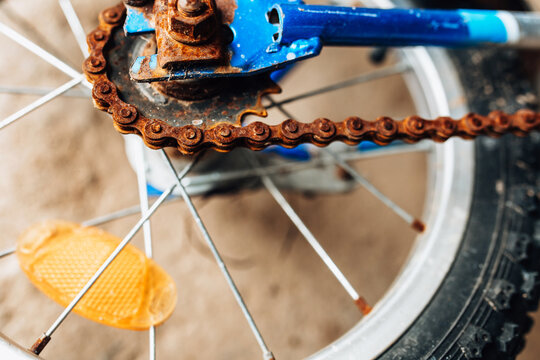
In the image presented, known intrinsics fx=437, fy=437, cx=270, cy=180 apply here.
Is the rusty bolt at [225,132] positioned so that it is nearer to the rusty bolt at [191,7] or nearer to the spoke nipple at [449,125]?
the rusty bolt at [191,7]

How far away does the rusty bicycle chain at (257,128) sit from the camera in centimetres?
75

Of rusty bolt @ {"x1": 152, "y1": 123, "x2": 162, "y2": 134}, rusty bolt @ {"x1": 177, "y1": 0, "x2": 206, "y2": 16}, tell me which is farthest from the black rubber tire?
rusty bolt @ {"x1": 177, "y1": 0, "x2": 206, "y2": 16}

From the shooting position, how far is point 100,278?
2.73 ft

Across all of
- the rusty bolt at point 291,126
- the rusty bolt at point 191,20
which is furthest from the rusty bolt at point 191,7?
A: the rusty bolt at point 291,126

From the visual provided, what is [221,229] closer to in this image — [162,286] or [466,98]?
[162,286]

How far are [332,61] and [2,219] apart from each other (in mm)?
1348

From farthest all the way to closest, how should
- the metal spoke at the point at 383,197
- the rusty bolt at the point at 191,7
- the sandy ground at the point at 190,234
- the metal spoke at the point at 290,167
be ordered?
the sandy ground at the point at 190,234 < the metal spoke at the point at 290,167 < the metal spoke at the point at 383,197 < the rusty bolt at the point at 191,7

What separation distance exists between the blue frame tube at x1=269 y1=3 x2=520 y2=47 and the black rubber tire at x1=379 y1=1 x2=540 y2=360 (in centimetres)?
23

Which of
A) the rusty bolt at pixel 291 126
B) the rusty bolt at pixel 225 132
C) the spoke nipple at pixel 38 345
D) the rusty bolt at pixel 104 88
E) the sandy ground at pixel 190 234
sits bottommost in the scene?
the sandy ground at pixel 190 234

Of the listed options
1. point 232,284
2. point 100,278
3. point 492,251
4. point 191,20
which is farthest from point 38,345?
point 492,251

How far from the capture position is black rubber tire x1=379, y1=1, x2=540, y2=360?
81 cm

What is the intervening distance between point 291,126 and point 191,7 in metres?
0.26

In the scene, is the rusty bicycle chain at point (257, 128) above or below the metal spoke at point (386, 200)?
above

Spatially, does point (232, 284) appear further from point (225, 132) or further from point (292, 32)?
point (292, 32)
